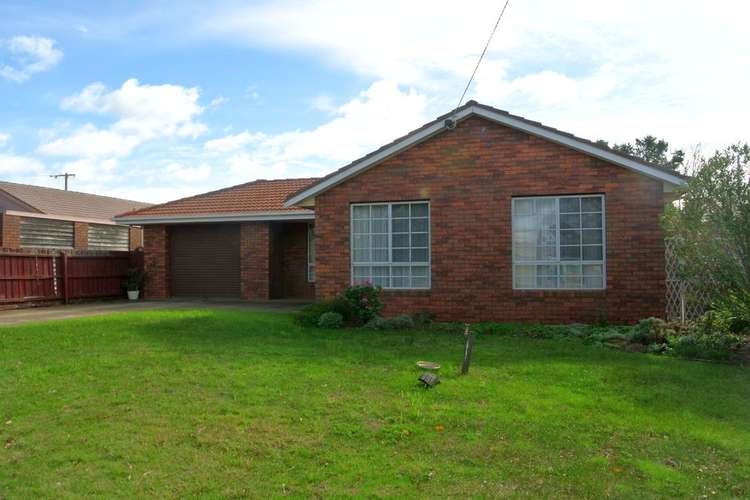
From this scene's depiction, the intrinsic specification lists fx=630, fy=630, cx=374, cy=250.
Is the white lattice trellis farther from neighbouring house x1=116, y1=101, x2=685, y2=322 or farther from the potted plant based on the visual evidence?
the potted plant

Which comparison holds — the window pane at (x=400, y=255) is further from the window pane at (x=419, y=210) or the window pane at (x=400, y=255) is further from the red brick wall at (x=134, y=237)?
the red brick wall at (x=134, y=237)

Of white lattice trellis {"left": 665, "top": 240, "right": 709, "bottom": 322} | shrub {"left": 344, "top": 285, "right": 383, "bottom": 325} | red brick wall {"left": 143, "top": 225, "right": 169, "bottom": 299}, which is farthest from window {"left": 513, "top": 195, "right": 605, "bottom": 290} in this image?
red brick wall {"left": 143, "top": 225, "right": 169, "bottom": 299}

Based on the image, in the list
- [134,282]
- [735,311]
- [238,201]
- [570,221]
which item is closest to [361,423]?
[735,311]

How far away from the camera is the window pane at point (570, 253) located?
12.2 metres

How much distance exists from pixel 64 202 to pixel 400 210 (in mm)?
20682

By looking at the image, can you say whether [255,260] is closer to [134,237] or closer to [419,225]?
[419,225]

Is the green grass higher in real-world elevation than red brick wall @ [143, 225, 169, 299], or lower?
lower

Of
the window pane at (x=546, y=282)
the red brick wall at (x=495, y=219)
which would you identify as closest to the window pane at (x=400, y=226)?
the red brick wall at (x=495, y=219)

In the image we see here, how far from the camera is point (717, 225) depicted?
924 centimetres

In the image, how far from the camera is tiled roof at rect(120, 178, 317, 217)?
18.6 m

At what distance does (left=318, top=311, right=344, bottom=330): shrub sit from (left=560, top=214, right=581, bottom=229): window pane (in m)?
4.70

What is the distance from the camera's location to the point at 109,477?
483cm

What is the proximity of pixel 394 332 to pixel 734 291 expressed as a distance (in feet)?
17.4

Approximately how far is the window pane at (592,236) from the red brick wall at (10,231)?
2039cm
